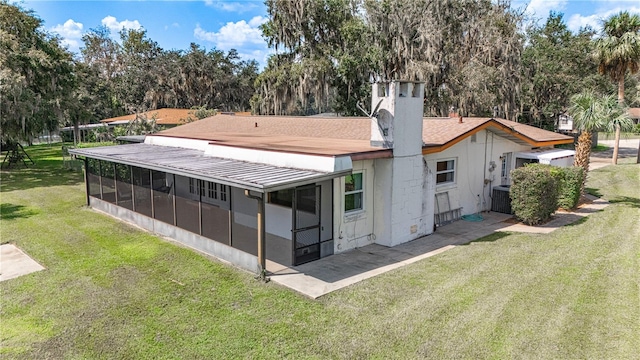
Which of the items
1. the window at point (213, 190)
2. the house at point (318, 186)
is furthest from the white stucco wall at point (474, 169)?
the window at point (213, 190)

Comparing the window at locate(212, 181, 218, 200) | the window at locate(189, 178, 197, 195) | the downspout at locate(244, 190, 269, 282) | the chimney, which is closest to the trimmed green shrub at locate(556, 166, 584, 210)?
the chimney

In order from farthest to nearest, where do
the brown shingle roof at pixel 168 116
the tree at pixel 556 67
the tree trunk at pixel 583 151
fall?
the tree at pixel 556 67
the brown shingle roof at pixel 168 116
the tree trunk at pixel 583 151

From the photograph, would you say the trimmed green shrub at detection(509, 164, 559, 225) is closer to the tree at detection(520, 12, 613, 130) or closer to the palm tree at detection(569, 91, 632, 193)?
the palm tree at detection(569, 91, 632, 193)

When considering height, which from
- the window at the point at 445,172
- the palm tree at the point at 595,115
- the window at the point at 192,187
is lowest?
the window at the point at 192,187

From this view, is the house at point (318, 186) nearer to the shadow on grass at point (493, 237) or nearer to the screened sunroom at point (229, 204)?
the screened sunroom at point (229, 204)

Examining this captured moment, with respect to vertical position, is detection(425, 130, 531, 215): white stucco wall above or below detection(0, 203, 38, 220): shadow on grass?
above

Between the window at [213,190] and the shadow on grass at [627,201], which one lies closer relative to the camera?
the window at [213,190]

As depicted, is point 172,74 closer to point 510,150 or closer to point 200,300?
point 510,150

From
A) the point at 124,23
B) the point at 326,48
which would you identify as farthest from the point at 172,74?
the point at 326,48
